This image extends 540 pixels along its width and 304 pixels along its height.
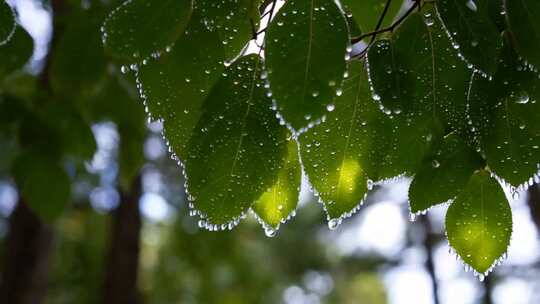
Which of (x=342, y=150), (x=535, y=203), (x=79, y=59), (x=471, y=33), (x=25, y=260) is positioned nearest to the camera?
(x=471, y=33)

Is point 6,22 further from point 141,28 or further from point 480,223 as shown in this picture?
point 480,223

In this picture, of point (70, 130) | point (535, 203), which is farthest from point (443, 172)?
→ point (535, 203)

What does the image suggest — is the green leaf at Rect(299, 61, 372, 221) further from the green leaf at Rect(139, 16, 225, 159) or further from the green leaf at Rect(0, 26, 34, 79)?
the green leaf at Rect(0, 26, 34, 79)

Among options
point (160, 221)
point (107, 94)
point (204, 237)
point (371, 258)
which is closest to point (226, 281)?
point (204, 237)

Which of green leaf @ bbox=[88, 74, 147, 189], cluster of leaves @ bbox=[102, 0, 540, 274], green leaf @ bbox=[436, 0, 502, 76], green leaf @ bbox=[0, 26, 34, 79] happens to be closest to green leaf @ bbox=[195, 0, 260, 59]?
cluster of leaves @ bbox=[102, 0, 540, 274]

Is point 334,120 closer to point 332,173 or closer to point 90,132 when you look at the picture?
point 332,173

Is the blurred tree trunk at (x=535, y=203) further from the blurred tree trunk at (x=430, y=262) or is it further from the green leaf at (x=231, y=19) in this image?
the green leaf at (x=231, y=19)

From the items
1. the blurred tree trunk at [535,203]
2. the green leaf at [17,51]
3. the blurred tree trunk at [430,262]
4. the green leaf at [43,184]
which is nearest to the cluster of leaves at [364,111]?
the green leaf at [17,51]
